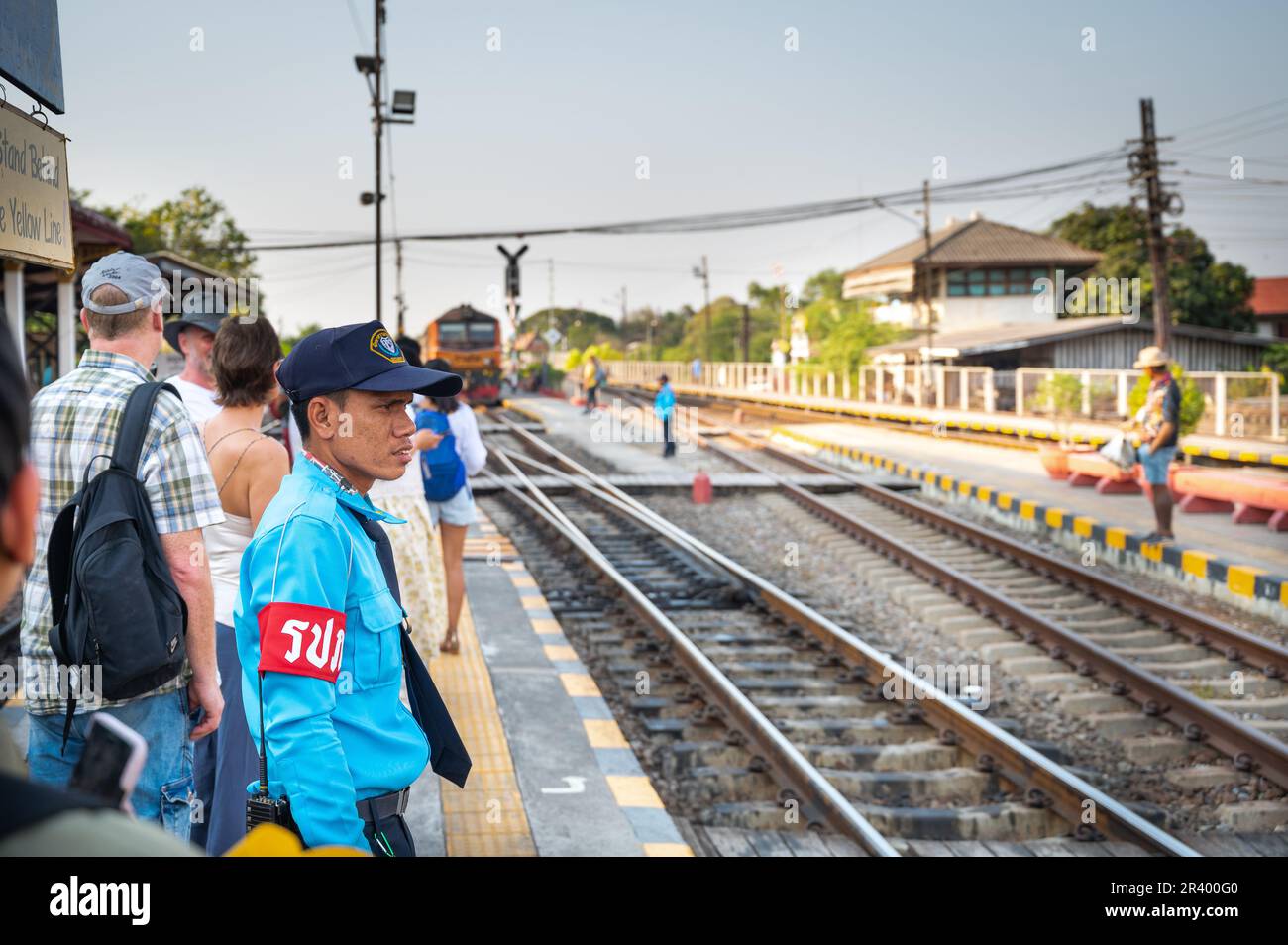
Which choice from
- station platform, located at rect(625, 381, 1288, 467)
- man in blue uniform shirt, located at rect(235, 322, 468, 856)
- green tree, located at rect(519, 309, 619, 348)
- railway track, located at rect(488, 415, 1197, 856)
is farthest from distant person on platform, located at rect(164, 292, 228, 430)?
green tree, located at rect(519, 309, 619, 348)

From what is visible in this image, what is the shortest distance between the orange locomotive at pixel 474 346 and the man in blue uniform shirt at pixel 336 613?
117 feet

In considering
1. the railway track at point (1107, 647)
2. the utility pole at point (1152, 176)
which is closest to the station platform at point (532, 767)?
the railway track at point (1107, 647)

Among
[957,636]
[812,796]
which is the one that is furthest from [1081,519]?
[812,796]

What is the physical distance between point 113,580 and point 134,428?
398 millimetres

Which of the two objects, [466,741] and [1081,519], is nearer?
[466,741]

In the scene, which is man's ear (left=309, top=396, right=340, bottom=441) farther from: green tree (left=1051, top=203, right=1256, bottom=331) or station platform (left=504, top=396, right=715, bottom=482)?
green tree (left=1051, top=203, right=1256, bottom=331)

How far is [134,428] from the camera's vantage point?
3020mm

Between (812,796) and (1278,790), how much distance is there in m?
2.45

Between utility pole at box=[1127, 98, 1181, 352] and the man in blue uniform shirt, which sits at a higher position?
utility pole at box=[1127, 98, 1181, 352]

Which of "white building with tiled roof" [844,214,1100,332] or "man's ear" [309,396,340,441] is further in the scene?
"white building with tiled roof" [844,214,1100,332]

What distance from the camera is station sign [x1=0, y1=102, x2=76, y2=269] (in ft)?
10.8

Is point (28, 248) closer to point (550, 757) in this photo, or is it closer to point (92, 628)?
point (92, 628)

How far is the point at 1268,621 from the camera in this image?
971 cm
